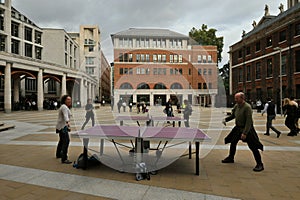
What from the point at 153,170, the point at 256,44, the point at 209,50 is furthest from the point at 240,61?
the point at 153,170

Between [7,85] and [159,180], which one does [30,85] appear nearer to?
[7,85]

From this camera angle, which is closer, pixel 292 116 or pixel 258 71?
pixel 292 116

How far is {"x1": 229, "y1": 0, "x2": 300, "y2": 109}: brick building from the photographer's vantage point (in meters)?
28.5

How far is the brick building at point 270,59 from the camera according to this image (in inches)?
1120

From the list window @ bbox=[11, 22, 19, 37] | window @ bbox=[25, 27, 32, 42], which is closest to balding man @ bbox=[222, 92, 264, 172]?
window @ bbox=[11, 22, 19, 37]

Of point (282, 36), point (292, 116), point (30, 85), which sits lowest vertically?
point (292, 116)

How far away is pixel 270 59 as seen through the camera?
111 feet

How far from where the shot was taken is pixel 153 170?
5.15 meters

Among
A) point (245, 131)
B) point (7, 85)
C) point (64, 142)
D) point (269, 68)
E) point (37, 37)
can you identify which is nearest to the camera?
point (245, 131)

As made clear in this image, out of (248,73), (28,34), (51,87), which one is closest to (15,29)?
(28,34)

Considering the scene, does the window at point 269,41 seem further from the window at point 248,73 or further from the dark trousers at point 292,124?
the dark trousers at point 292,124

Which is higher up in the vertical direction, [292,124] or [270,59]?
[270,59]

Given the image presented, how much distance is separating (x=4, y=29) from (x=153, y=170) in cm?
3837

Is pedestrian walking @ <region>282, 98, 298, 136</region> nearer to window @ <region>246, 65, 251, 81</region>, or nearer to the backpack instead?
the backpack
